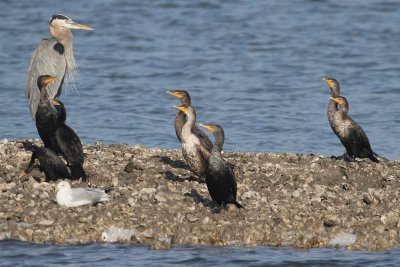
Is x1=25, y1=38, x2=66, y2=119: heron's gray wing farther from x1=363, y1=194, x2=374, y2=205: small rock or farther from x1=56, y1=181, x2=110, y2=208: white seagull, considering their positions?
x1=363, y1=194, x2=374, y2=205: small rock

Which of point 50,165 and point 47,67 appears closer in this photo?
point 50,165

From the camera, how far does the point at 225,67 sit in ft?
79.0

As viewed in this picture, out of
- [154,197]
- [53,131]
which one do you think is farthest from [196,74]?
[154,197]

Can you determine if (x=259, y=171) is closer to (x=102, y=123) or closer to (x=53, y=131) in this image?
(x=53, y=131)

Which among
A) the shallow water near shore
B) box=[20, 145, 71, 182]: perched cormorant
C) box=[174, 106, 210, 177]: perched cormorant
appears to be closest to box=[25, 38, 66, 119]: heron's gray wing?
box=[20, 145, 71, 182]: perched cormorant

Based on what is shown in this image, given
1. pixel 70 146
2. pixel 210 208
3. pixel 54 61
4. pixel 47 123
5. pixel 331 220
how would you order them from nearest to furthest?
1. pixel 331 220
2. pixel 210 208
3. pixel 70 146
4. pixel 47 123
5. pixel 54 61

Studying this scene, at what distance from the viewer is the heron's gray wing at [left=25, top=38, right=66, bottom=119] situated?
16078mm

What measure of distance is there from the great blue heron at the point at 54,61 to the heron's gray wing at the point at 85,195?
13.8 ft

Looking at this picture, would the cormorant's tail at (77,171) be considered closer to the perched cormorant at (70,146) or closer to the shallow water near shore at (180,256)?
the perched cormorant at (70,146)

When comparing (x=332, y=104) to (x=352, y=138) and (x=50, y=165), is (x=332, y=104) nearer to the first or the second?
(x=352, y=138)

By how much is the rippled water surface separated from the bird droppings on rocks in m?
3.38

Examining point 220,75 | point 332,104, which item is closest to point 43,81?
point 332,104

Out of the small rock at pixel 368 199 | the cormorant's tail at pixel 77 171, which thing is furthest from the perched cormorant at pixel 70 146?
the small rock at pixel 368 199

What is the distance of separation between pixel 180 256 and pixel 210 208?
102 cm
